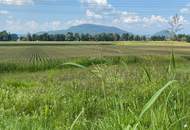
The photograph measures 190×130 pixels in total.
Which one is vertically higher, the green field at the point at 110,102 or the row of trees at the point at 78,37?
the green field at the point at 110,102

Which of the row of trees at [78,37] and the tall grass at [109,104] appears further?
the row of trees at [78,37]

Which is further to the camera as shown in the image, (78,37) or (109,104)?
(78,37)

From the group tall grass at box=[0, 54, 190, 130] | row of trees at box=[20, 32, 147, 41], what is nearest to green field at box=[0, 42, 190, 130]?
tall grass at box=[0, 54, 190, 130]

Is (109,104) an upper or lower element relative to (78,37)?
upper

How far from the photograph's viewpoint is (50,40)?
4616 cm

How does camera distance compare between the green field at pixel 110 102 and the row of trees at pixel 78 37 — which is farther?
the row of trees at pixel 78 37

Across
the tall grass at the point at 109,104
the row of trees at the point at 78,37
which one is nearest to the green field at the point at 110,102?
the tall grass at the point at 109,104

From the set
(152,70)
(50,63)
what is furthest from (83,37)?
(152,70)

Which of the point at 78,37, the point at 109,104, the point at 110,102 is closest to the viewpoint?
the point at 110,102

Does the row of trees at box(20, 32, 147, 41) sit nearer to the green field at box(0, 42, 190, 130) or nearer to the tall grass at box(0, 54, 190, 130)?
the green field at box(0, 42, 190, 130)

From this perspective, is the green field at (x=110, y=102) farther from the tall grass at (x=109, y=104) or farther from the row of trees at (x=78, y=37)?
the row of trees at (x=78, y=37)

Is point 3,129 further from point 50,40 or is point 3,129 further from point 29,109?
point 50,40

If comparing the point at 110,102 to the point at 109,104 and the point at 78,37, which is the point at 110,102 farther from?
the point at 78,37

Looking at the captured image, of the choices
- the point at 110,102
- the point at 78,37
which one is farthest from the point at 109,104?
the point at 78,37
